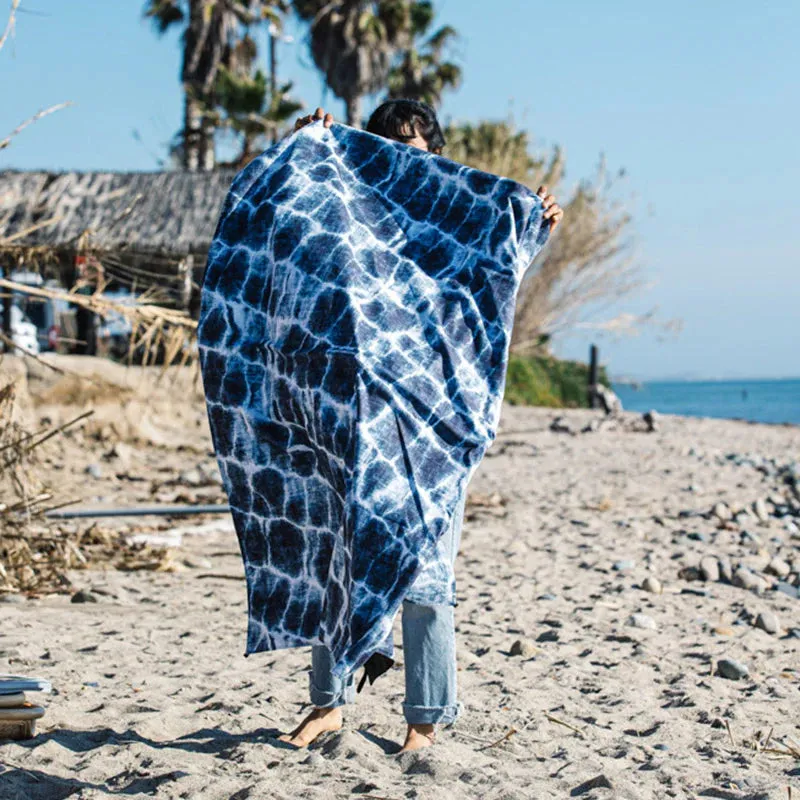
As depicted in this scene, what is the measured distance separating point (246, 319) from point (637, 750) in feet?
5.20

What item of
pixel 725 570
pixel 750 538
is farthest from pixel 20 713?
pixel 750 538

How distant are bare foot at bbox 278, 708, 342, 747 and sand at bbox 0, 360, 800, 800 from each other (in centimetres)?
4

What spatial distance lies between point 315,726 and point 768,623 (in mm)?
2528

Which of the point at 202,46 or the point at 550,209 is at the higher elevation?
the point at 202,46

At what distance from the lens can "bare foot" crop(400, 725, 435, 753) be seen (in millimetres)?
2639

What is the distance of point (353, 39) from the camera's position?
2438cm

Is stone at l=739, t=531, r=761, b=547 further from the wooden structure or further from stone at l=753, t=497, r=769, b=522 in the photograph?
the wooden structure

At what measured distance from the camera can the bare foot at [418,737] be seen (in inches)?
104

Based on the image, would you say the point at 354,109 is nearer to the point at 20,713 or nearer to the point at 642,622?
the point at 642,622

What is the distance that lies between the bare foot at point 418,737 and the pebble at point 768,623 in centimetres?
235

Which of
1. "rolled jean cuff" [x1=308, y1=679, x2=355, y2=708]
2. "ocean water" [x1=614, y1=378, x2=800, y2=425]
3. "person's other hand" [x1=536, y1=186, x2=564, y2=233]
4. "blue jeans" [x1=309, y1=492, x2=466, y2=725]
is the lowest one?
"ocean water" [x1=614, y1=378, x2=800, y2=425]

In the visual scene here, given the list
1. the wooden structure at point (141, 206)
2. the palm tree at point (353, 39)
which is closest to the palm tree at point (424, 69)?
the palm tree at point (353, 39)

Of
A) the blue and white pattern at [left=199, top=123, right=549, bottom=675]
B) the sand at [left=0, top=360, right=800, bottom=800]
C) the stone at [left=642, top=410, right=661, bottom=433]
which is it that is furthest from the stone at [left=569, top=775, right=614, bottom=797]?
the stone at [left=642, top=410, right=661, bottom=433]

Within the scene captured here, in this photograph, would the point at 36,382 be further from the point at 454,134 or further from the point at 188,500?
the point at 454,134
